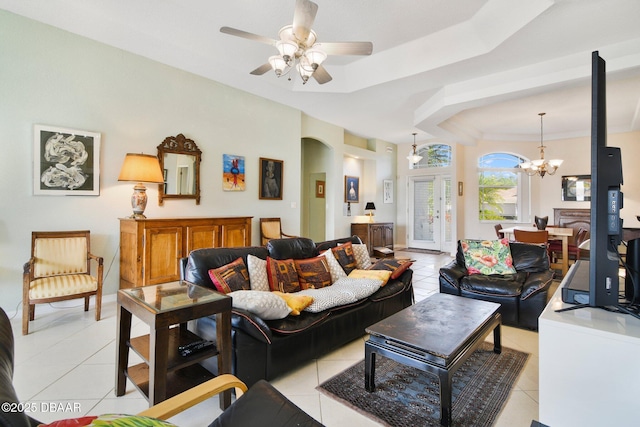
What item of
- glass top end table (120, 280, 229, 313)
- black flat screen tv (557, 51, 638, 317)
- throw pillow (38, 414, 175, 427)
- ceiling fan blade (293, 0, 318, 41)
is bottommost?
glass top end table (120, 280, 229, 313)

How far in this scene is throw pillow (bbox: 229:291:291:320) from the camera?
199 centimetres

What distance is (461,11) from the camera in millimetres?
3291

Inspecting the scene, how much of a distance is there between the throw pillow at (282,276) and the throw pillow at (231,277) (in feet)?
0.80

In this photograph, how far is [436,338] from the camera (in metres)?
1.90

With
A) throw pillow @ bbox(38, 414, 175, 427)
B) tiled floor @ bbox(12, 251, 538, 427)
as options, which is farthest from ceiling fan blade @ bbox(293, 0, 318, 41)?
tiled floor @ bbox(12, 251, 538, 427)

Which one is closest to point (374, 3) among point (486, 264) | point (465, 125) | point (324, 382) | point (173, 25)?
point (173, 25)

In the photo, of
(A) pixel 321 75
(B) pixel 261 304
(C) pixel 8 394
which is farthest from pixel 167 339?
(A) pixel 321 75

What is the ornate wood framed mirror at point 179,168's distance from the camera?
4.28m

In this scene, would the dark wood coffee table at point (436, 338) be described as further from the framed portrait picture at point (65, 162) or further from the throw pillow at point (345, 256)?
the framed portrait picture at point (65, 162)

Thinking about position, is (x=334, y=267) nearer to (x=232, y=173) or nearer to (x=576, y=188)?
(x=232, y=173)

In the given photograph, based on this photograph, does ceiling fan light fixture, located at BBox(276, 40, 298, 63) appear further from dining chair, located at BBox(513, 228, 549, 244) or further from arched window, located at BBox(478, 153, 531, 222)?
arched window, located at BBox(478, 153, 531, 222)

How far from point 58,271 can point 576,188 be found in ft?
33.0

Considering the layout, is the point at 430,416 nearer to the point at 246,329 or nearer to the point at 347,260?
the point at 246,329

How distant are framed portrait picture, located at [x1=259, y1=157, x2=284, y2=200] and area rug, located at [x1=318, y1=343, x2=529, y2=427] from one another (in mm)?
3737
